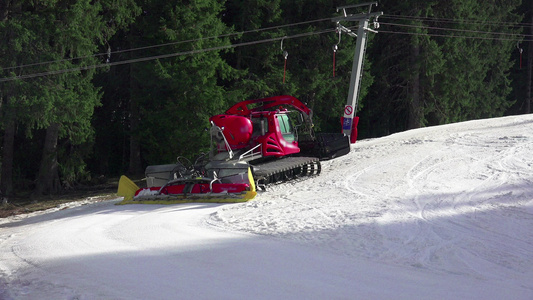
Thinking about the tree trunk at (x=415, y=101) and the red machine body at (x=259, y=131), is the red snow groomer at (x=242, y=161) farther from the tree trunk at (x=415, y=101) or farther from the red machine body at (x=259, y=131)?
the tree trunk at (x=415, y=101)

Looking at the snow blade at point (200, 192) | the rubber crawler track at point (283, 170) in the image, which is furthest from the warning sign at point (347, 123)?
the snow blade at point (200, 192)

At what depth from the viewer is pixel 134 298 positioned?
5.12 metres

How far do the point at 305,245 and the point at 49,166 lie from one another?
16.4 meters

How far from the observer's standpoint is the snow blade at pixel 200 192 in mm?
11648

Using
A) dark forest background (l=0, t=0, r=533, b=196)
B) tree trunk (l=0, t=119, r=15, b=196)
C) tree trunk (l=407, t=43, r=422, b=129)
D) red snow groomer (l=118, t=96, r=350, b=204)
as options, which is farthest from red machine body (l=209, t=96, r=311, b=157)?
tree trunk (l=407, t=43, r=422, b=129)

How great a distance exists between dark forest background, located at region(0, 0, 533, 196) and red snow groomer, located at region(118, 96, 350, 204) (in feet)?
19.6

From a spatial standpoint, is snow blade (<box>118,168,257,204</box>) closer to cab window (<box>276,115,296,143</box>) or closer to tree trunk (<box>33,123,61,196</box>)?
cab window (<box>276,115,296,143</box>)

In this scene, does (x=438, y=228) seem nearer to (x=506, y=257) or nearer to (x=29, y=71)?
(x=506, y=257)

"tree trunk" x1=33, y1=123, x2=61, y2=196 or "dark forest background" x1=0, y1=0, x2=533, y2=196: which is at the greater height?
"dark forest background" x1=0, y1=0, x2=533, y2=196

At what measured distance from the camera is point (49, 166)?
67.4ft

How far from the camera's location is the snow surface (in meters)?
5.36

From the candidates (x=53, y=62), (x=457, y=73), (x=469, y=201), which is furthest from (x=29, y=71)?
(x=457, y=73)

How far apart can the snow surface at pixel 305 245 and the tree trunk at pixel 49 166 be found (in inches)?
322

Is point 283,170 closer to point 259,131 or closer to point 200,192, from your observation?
point 259,131
